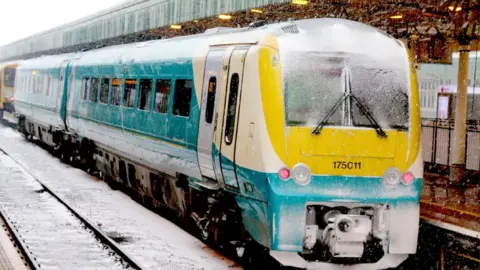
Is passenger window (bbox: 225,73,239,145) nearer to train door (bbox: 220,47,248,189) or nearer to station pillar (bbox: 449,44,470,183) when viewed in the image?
train door (bbox: 220,47,248,189)

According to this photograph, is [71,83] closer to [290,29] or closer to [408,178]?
[290,29]

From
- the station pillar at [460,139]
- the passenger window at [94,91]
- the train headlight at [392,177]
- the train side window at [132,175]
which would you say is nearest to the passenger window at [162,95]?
the train side window at [132,175]

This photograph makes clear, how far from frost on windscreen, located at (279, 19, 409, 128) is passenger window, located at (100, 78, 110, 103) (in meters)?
→ 8.72

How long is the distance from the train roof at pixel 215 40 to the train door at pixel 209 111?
296mm

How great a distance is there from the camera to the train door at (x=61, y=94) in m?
22.0

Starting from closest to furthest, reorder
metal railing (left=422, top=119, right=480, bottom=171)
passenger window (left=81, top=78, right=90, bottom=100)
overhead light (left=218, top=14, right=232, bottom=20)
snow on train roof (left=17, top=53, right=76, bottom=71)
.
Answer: metal railing (left=422, top=119, right=480, bottom=171) < overhead light (left=218, top=14, right=232, bottom=20) < passenger window (left=81, top=78, right=90, bottom=100) < snow on train roof (left=17, top=53, right=76, bottom=71)

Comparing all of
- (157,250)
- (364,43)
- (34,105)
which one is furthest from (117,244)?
(34,105)

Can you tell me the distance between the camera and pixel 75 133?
20.6 metres

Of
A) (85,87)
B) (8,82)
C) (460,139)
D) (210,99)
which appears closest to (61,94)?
(85,87)

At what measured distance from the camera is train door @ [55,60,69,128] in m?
22.0

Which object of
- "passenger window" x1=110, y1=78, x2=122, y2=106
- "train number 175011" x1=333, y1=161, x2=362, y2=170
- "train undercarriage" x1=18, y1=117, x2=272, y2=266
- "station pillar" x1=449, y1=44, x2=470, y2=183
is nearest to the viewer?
"train number 175011" x1=333, y1=161, x2=362, y2=170

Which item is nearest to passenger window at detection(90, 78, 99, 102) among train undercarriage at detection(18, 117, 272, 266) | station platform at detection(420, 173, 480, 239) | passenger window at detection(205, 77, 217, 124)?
train undercarriage at detection(18, 117, 272, 266)

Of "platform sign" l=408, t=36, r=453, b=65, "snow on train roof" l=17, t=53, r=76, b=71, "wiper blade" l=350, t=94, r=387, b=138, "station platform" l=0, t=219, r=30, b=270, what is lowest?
"station platform" l=0, t=219, r=30, b=270

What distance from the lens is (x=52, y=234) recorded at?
12.2 m
